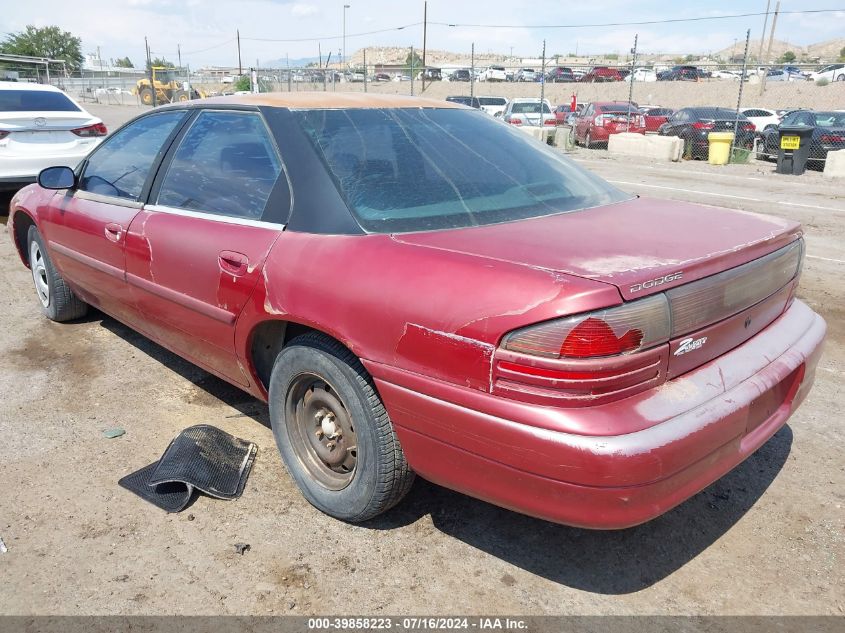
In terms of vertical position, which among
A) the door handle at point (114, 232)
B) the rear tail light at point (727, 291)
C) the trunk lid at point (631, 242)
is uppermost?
the trunk lid at point (631, 242)

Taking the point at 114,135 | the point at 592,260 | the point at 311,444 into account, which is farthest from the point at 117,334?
the point at 592,260

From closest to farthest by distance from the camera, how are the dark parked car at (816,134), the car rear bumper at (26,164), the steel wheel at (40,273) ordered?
the steel wheel at (40,273), the car rear bumper at (26,164), the dark parked car at (816,134)

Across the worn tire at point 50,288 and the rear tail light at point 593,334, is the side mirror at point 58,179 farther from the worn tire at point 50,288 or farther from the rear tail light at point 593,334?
the rear tail light at point 593,334

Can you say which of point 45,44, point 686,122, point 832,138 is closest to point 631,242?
point 832,138

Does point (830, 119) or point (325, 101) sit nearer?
point (325, 101)

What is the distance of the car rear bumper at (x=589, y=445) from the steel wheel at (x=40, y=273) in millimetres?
3865

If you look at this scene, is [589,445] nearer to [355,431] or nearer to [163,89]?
[355,431]

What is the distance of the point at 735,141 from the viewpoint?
18.4 meters

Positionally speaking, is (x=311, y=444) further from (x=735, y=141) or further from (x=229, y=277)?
(x=735, y=141)

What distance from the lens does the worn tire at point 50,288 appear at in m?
4.89

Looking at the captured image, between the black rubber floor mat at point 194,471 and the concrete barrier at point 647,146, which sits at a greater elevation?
the concrete barrier at point 647,146

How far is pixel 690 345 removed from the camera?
2.19 meters

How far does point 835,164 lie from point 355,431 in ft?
50.8

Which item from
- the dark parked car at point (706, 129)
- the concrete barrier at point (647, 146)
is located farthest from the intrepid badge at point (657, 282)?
the dark parked car at point (706, 129)
